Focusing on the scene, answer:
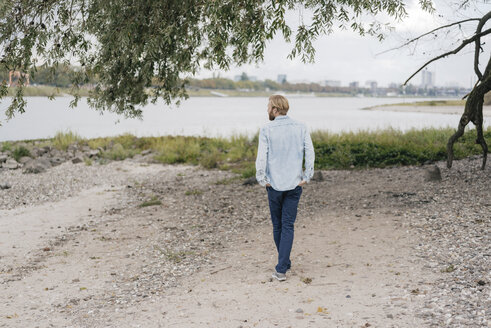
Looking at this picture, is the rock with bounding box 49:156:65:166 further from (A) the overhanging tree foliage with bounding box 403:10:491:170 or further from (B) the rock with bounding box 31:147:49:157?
(A) the overhanging tree foliage with bounding box 403:10:491:170

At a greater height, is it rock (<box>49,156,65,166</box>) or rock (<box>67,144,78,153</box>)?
rock (<box>67,144,78,153</box>)

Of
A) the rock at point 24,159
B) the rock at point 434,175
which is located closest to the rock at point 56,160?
the rock at point 24,159

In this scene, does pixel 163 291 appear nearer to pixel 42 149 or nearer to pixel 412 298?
pixel 412 298

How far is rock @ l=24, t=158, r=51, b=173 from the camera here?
15.9 metres

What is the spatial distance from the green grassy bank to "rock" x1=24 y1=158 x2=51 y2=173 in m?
1.39

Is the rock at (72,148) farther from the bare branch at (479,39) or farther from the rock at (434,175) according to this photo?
the bare branch at (479,39)

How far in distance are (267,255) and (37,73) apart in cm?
513

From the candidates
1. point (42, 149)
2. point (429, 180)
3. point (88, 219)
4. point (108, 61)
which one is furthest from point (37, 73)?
point (42, 149)

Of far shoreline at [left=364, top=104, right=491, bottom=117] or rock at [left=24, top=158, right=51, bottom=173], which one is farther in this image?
far shoreline at [left=364, top=104, right=491, bottom=117]

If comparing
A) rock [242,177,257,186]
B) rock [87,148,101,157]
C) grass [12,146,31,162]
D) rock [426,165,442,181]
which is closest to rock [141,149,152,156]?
rock [87,148,101,157]

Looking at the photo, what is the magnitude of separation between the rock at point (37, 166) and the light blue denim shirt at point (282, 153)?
1253 cm

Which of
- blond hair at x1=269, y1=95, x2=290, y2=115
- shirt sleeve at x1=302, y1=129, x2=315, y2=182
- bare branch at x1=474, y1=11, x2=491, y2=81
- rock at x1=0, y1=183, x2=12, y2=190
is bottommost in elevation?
rock at x1=0, y1=183, x2=12, y2=190

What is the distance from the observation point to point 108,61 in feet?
29.4

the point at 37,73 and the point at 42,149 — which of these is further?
the point at 42,149
